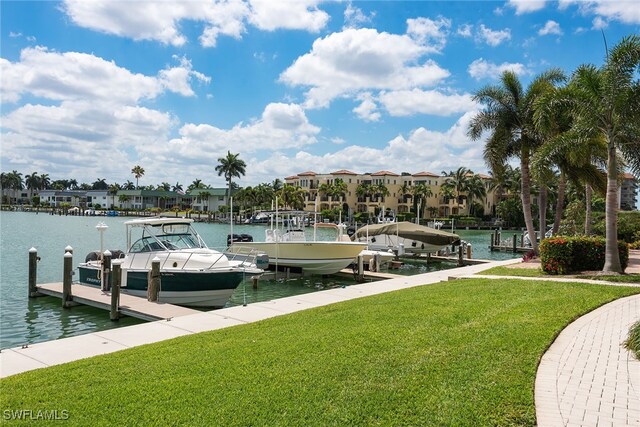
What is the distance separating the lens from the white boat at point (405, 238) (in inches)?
1372

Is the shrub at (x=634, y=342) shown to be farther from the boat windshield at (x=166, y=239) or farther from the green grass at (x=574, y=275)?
the boat windshield at (x=166, y=239)

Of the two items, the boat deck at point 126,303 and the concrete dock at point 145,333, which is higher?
the concrete dock at point 145,333

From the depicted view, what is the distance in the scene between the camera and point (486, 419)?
564cm

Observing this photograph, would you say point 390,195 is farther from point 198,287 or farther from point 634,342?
point 634,342

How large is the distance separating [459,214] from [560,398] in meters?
109

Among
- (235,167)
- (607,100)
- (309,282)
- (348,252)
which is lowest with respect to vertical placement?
(309,282)

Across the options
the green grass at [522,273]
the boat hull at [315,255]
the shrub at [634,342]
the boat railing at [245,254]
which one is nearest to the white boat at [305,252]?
the boat hull at [315,255]

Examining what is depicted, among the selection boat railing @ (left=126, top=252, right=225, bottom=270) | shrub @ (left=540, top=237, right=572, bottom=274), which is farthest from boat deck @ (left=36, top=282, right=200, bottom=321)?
shrub @ (left=540, top=237, right=572, bottom=274)

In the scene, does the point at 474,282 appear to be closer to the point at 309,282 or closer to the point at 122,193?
the point at 309,282

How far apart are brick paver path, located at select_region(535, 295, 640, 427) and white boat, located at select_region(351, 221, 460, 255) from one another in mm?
24753

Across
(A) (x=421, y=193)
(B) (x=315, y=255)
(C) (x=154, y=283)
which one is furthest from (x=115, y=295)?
(A) (x=421, y=193)

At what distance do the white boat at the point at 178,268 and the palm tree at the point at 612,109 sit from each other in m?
13.8

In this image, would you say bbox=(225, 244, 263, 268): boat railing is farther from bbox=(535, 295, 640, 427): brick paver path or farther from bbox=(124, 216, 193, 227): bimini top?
bbox=(535, 295, 640, 427): brick paver path

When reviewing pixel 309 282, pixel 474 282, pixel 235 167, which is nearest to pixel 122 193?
pixel 235 167
